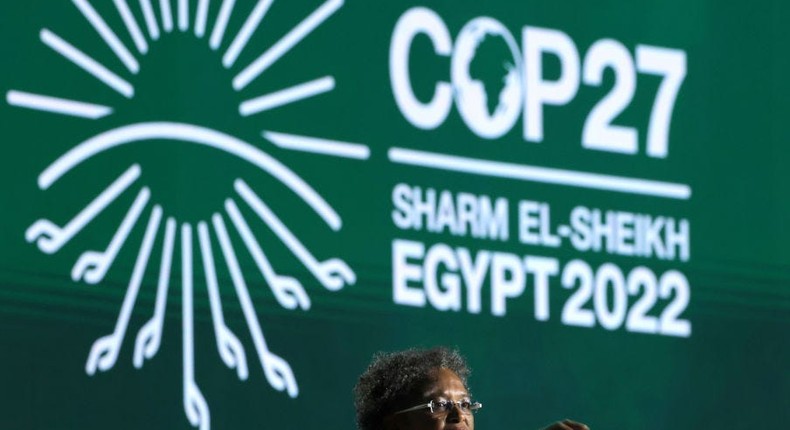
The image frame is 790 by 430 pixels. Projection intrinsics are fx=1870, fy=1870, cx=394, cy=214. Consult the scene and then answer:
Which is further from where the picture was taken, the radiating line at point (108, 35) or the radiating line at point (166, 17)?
the radiating line at point (166, 17)

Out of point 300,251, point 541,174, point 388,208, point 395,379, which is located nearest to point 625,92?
point 541,174

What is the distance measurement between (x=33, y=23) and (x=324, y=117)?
77cm

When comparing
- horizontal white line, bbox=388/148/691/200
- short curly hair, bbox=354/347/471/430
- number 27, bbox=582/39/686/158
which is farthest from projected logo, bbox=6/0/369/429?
short curly hair, bbox=354/347/471/430

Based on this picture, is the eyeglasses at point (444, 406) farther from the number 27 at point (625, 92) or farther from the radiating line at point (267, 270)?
the number 27 at point (625, 92)

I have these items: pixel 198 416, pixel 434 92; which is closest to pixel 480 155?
pixel 434 92

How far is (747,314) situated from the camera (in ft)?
16.7

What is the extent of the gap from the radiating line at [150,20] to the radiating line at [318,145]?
0.36 m

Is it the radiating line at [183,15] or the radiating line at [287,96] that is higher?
the radiating line at [183,15]

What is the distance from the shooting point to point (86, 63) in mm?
4383

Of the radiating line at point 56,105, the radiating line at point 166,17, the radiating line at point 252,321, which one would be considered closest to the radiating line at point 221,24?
the radiating line at point 166,17

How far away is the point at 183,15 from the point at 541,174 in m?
1.04

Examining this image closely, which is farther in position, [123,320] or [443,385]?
[123,320]

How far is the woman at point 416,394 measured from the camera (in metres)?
3.23

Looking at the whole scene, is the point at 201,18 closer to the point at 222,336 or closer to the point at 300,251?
the point at 300,251
